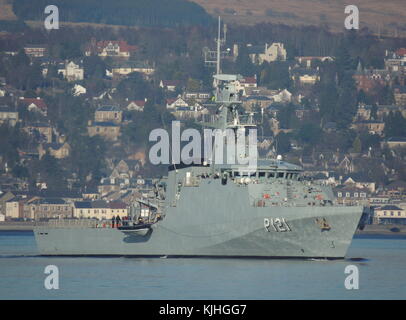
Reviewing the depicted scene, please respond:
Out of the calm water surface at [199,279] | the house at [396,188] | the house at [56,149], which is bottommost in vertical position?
the house at [396,188]

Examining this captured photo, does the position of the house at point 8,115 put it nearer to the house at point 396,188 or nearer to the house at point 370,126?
the house at point 370,126

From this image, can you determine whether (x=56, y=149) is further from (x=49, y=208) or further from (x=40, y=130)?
(x=49, y=208)

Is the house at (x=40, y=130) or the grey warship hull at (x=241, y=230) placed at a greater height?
the grey warship hull at (x=241, y=230)

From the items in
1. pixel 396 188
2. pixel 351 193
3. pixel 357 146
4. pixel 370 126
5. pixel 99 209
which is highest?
pixel 370 126

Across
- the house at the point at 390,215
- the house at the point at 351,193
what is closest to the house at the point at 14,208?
the house at the point at 351,193

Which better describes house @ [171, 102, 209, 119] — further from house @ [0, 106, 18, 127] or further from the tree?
house @ [0, 106, 18, 127]

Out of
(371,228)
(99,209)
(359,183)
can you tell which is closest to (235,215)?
(371,228)

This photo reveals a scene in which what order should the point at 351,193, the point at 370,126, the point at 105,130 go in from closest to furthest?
the point at 351,193 → the point at 105,130 → the point at 370,126
